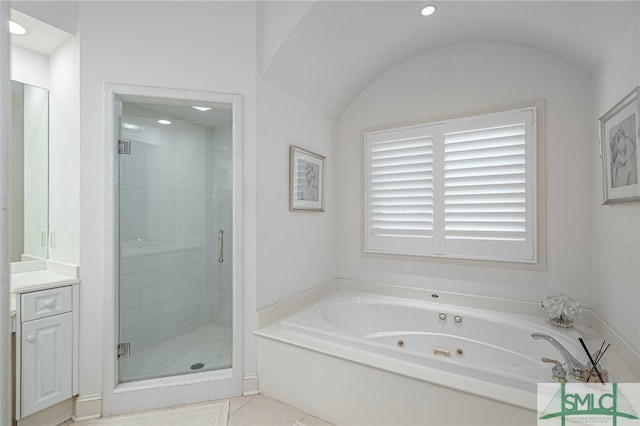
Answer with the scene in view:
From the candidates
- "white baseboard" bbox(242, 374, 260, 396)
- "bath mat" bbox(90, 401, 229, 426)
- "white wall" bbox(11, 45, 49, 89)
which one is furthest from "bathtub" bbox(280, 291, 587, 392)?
"white wall" bbox(11, 45, 49, 89)

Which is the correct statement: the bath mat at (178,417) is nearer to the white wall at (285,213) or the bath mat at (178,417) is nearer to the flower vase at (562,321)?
the white wall at (285,213)

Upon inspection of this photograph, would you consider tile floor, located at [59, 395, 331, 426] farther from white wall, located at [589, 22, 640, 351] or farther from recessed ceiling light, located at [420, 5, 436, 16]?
recessed ceiling light, located at [420, 5, 436, 16]

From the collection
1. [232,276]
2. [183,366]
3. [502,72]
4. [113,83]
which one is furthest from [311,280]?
[502,72]

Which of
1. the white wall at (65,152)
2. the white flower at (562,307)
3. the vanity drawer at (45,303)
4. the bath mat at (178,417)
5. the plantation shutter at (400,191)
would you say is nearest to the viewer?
the vanity drawer at (45,303)

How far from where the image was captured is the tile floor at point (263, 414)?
191cm

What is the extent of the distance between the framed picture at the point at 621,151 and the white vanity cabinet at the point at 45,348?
3192 millimetres

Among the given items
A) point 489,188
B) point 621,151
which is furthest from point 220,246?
point 621,151

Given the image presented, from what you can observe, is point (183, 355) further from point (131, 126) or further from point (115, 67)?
point (115, 67)

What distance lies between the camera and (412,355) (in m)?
1.79

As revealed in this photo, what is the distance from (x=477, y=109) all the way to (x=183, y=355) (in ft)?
9.70

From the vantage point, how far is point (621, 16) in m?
1.65

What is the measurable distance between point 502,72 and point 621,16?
0.87m

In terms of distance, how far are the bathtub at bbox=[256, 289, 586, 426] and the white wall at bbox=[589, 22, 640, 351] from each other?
0.31m

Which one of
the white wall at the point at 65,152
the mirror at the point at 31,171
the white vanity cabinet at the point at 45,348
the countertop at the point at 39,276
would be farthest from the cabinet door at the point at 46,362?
the mirror at the point at 31,171
